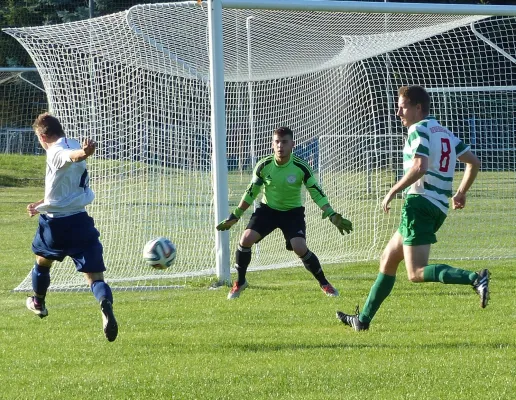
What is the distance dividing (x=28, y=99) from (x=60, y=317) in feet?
79.5

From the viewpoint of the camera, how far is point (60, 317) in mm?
8562

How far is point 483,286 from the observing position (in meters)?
6.34

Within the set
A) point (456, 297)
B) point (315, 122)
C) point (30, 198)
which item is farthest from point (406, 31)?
point (30, 198)

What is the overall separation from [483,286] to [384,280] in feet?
3.19

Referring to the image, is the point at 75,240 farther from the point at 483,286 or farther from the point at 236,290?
the point at 483,286

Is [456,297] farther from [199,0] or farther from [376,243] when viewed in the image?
[376,243]

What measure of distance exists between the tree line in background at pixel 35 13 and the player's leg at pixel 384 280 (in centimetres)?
3094

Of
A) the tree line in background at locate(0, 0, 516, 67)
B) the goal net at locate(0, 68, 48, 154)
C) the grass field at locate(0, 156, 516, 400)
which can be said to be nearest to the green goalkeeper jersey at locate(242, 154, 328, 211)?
the grass field at locate(0, 156, 516, 400)

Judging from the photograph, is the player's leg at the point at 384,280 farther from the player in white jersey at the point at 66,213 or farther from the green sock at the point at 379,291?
the player in white jersey at the point at 66,213

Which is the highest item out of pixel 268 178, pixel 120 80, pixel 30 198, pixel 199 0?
pixel 199 0

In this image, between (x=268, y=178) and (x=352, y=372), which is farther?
(x=268, y=178)

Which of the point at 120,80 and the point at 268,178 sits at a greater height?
the point at 120,80

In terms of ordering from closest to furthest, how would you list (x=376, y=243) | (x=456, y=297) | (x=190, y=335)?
(x=190, y=335)
(x=456, y=297)
(x=376, y=243)

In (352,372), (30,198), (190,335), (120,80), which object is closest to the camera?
(352,372)
